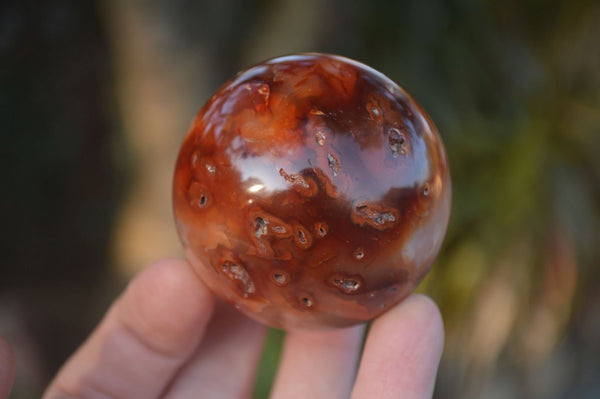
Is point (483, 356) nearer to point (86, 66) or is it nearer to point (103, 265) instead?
point (103, 265)

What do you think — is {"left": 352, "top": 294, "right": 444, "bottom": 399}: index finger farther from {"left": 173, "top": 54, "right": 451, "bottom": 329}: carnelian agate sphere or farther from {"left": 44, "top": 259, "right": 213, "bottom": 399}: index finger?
{"left": 44, "top": 259, "right": 213, "bottom": 399}: index finger

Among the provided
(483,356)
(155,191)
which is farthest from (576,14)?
(155,191)

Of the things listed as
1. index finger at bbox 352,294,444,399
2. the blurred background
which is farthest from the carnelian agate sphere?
the blurred background

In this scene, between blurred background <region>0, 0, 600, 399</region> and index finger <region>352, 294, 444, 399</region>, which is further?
blurred background <region>0, 0, 600, 399</region>

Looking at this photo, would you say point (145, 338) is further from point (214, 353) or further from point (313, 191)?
point (313, 191)

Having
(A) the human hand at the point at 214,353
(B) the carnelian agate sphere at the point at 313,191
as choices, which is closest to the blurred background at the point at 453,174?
(A) the human hand at the point at 214,353

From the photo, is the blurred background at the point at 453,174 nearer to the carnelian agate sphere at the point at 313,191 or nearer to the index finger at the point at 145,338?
the index finger at the point at 145,338

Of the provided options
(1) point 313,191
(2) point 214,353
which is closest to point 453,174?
(2) point 214,353
